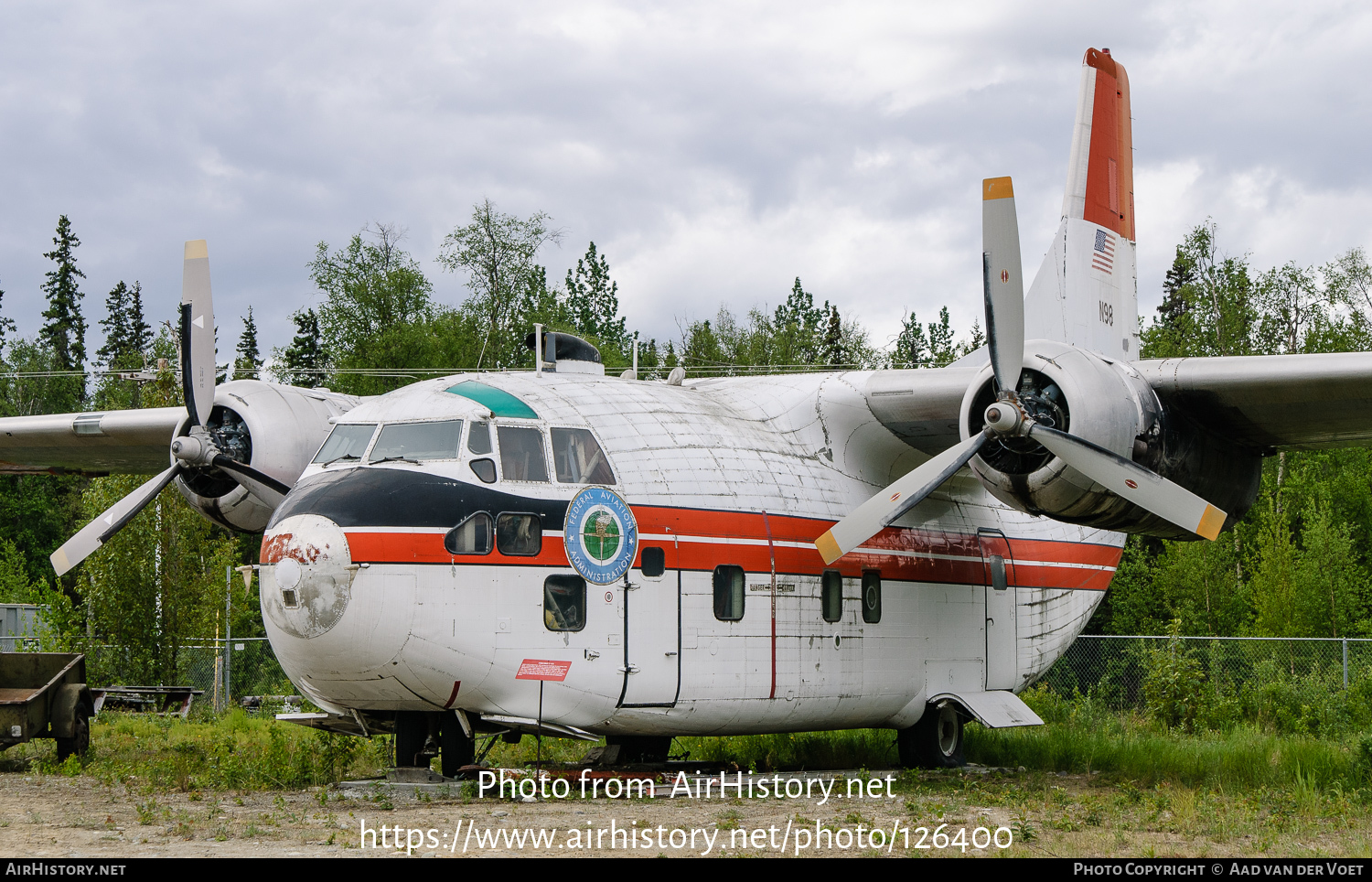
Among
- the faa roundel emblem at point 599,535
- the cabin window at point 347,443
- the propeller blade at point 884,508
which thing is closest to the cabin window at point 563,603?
the faa roundel emblem at point 599,535

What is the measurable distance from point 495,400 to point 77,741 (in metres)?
6.96

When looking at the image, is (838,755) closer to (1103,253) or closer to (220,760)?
(1103,253)

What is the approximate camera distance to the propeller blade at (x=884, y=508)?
1162cm

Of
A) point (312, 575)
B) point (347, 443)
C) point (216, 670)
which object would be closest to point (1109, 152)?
point (347, 443)

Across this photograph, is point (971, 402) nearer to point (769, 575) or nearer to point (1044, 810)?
point (769, 575)

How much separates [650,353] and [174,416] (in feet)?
→ 140

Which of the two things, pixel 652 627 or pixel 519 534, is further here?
pixel 652 627

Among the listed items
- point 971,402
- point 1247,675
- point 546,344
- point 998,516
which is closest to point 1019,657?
point 998,516

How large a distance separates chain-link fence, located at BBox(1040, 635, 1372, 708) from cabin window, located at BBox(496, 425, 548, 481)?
1098cm

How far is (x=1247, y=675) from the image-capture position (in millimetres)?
21156

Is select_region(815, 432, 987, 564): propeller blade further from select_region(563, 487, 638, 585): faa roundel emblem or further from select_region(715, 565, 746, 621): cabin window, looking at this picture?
select_region(563, 487, 638, 585): faa roundel emblem

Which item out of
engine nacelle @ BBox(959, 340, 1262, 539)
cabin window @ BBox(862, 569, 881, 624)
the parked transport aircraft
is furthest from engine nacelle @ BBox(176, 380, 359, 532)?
engine nacelle @ BBox(959, 340, 1262, 539)

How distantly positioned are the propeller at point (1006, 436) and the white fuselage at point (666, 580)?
94 cm

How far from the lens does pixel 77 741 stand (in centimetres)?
1434
